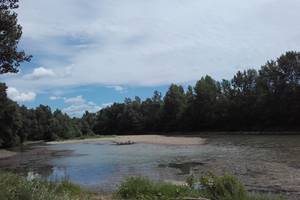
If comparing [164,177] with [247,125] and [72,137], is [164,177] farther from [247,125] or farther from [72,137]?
[72,137]

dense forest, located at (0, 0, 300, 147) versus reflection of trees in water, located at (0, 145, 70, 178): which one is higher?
dense forest, located at (0, 0, 300, 147)

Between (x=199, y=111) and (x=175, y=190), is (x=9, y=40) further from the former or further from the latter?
(x=199, y=111)

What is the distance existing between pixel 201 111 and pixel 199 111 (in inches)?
61.1

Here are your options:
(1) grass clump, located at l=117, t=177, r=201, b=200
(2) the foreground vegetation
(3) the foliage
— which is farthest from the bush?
(3) the foliage

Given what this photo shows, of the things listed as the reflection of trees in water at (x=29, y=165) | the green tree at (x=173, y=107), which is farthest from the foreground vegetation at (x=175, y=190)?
the green tree at (x=173, y=107)

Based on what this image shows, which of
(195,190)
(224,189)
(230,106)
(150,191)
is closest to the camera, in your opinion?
(224,189)

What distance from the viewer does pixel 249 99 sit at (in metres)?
121

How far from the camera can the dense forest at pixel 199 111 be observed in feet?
347

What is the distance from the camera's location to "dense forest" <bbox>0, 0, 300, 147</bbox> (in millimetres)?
105688

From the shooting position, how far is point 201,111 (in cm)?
13750

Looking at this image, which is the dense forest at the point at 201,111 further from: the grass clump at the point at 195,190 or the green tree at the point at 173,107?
the grass clump at the point at 195,190

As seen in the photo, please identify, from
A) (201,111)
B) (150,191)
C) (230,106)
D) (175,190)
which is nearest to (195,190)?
(175,190)

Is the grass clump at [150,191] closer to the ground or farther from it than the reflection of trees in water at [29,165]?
farther from it

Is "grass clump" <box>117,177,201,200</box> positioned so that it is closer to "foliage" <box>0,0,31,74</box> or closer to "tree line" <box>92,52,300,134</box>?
"foliage" <box>0,0,31,74</box>
